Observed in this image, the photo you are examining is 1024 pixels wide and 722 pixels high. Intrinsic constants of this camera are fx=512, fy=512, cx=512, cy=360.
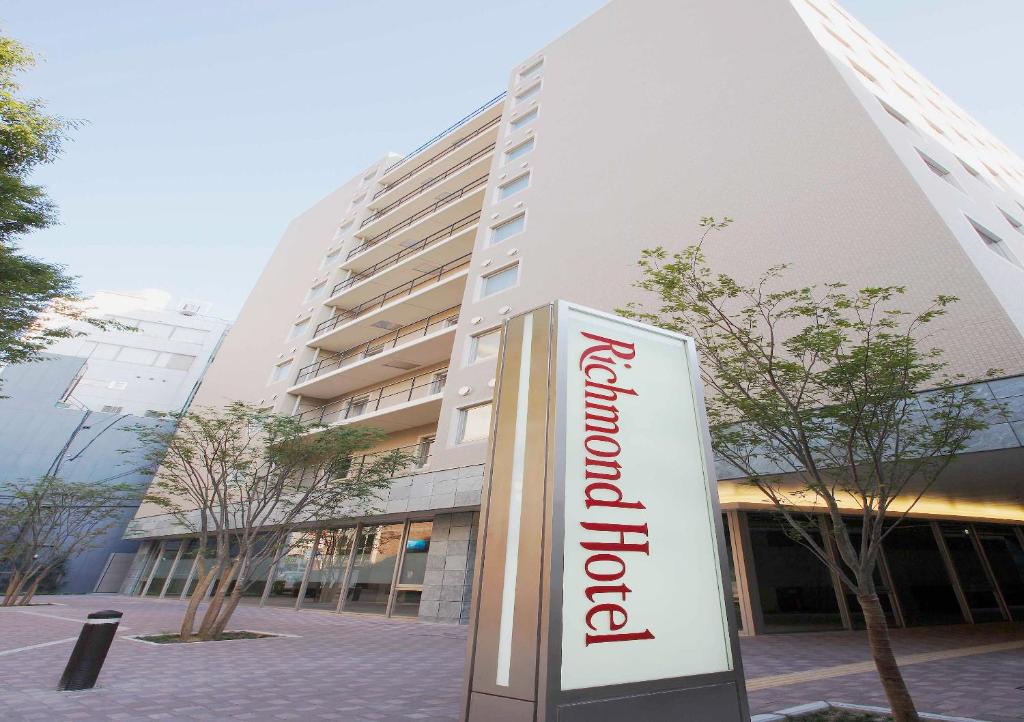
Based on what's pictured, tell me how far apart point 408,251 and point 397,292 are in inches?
93.9

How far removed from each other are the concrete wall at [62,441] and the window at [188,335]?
8.79 m

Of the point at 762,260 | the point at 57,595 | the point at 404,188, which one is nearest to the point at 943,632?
the point at 762,260

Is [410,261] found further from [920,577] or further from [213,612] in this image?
[920,577]

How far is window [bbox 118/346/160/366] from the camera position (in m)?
39.7

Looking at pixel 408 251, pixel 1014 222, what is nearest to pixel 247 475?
pixel 408 251

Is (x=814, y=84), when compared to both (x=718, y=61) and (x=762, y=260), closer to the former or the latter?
(x=718, y=61)

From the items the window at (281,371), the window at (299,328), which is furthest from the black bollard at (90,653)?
the window at (299,328)

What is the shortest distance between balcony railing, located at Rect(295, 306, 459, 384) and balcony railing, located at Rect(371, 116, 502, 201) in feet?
35.0

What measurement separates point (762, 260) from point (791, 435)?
7286 millimetres

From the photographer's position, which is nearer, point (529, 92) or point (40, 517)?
point (40, 517)

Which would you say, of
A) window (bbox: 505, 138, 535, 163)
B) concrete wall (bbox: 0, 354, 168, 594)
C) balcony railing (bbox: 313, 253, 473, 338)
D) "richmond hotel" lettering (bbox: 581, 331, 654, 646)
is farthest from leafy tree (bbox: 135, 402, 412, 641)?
concrete wall (bbox: 0, 354, 168, 594)

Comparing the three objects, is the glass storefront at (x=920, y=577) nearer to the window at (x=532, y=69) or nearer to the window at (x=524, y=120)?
the window at (x=524, y=120)

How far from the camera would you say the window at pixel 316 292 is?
1153 inches

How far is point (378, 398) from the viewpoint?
73.6 ft
